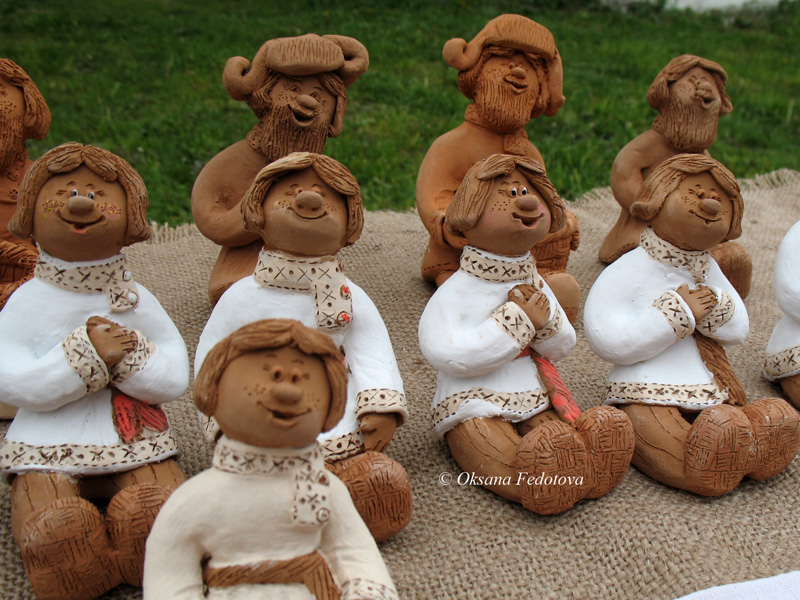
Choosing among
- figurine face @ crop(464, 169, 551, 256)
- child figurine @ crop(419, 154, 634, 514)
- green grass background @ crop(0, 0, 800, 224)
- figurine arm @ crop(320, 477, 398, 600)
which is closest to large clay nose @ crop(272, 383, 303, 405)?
figurine arm @ crop(320, 477, 398, 600)

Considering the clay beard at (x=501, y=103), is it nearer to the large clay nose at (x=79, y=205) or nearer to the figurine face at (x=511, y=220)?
the figurine face at (x=511, y=220)

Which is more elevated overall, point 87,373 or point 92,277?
point 92,277

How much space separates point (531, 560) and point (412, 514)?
32cm


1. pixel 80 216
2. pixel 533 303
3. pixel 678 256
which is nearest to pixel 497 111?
pixel 678 256

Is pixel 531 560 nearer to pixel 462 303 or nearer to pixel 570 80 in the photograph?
pixel 462 303

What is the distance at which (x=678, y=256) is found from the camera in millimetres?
2547

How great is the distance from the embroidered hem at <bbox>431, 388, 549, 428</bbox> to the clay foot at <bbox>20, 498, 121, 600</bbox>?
963mm

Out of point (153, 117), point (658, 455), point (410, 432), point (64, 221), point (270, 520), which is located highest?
point (64, 221)

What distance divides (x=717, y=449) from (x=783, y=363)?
2.42 feet

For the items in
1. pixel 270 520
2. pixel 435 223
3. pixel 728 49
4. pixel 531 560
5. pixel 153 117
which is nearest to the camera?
pixel 270 520

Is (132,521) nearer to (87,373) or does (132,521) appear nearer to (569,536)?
(87,373)

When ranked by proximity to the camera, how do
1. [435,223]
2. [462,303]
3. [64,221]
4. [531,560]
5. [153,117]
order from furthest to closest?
[153,117], [435,223], [462,303], [531,560], [64,221]

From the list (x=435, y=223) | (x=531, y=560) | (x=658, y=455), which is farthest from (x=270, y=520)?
(x=435, y=223)

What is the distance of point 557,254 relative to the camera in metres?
3.38
